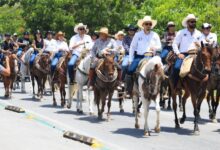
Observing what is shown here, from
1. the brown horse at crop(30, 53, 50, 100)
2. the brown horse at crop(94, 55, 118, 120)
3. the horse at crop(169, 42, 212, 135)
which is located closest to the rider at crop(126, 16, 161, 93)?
the horse at crop(169, 42, 212, 135)

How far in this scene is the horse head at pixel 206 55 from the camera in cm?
1409

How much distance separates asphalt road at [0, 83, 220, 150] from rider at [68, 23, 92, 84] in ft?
5.26

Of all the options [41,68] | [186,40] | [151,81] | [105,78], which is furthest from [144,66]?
[41,68]

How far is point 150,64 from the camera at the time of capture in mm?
13961

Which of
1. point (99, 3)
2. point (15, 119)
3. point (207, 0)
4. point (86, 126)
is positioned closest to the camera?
point (86, 126)

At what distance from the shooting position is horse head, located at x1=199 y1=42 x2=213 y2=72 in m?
14.1

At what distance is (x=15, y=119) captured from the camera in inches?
660

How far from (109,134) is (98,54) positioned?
11.9ft

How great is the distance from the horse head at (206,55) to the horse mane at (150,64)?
3.39 ft

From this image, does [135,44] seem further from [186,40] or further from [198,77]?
[198,77]

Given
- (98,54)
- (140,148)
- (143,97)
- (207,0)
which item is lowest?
(140,148)

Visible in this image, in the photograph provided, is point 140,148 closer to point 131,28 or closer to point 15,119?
point 15,119

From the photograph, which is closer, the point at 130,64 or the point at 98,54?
the point at 130,64

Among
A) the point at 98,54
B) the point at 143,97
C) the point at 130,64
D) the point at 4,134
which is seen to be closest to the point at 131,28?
the point at 98,54
